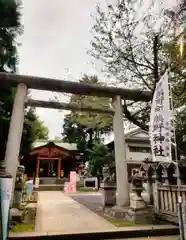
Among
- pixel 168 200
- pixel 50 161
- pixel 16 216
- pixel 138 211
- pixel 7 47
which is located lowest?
pixel 16 216

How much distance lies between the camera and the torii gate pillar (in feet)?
25.7

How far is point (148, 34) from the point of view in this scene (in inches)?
402

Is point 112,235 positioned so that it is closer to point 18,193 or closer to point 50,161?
point 18,193

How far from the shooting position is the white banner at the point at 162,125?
18.2 ft

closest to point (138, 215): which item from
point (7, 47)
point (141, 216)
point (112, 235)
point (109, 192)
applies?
point (141, 216)

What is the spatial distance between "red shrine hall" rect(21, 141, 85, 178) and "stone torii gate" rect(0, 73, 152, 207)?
18.1 m

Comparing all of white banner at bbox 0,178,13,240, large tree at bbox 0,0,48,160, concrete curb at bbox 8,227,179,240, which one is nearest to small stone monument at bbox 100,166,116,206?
concrete curb at bbox 8,227,179,240

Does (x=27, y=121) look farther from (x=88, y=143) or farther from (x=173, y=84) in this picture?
(x=88, y=143)

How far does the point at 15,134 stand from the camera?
7363 mm

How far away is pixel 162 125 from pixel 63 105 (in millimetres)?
4402

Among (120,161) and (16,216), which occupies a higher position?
(120,161)

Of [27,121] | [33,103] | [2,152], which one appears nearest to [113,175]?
[33,103]

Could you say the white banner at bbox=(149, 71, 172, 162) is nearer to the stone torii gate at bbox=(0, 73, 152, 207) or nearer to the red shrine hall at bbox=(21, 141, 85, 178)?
the stone torii gate at bbox=(0, 73, 152, 207)

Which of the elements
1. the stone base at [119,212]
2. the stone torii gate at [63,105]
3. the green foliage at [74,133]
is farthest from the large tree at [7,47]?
the green foliage at [74,133]
